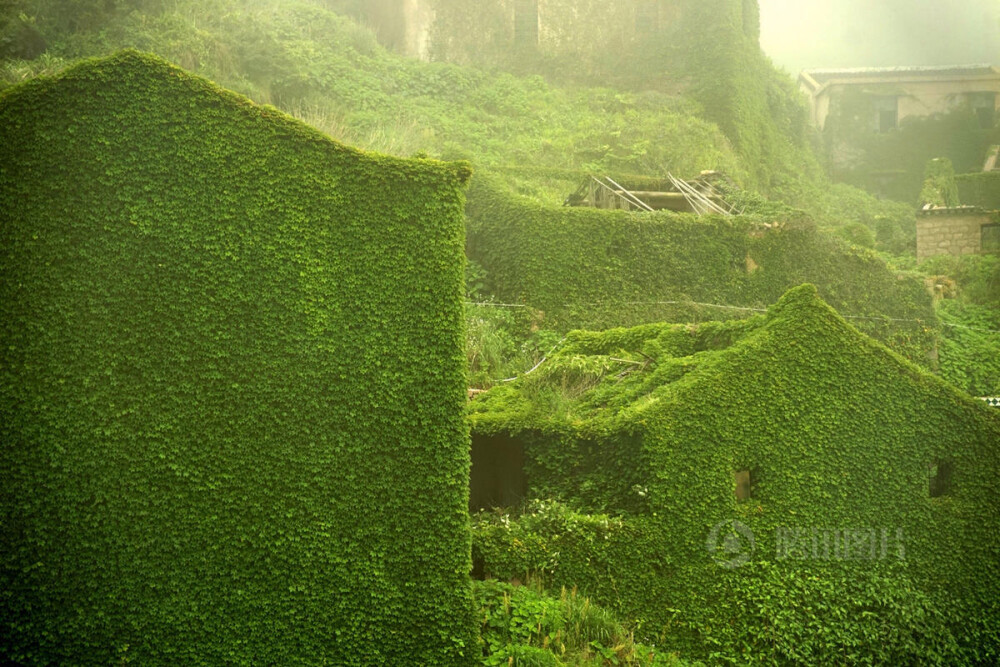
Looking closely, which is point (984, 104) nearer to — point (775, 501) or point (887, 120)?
point (887, 120)

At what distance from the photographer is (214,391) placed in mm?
9719

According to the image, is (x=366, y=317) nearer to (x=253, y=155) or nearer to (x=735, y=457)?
(x=253, y=155)

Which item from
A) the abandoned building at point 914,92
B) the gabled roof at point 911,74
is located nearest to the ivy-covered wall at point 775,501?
the abandoned building at point 914,92

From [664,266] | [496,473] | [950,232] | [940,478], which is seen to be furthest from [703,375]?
[950,232]

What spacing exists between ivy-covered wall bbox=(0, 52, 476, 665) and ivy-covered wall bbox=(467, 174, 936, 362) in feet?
36.5

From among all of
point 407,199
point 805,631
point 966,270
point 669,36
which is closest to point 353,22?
point 669,36

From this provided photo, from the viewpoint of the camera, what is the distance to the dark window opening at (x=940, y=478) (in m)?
14.5

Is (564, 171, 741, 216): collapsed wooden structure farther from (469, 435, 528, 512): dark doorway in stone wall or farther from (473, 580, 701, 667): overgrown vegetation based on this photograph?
(473, 580, 701, 667): overgrown vegetation

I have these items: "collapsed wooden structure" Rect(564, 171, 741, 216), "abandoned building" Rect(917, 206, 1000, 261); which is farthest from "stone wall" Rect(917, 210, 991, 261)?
"collapsed wooden structure" Rect(564, 171, 741, 216)

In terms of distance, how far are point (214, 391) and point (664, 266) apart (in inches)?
596

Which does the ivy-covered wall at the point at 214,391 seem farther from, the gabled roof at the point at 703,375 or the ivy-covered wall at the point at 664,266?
the ivy-covered wall at the point at 664,266

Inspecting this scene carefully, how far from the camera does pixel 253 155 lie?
1034cm

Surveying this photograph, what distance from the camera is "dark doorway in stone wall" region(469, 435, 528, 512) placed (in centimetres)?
1470

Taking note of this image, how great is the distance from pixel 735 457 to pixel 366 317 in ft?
20.1
